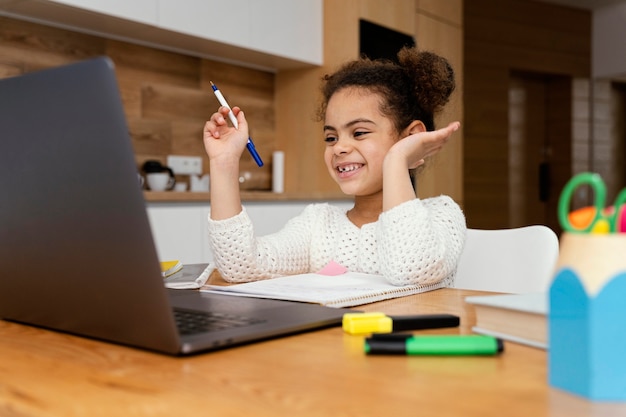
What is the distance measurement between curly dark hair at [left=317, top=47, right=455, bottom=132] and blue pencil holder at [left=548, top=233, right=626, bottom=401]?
1082 millimetres

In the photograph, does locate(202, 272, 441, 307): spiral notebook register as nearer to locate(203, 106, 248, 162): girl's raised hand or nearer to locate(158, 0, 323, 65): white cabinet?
locate(203, 106, 248, 162): girl's raised hand

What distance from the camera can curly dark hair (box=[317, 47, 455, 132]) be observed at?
1520 mm

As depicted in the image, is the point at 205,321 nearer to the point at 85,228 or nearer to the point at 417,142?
the point at 85,228

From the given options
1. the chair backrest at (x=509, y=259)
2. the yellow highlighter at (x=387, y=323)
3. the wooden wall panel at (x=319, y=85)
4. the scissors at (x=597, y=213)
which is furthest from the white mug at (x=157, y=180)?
the scissors at (x=597, y=213)

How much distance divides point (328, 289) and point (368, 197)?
0.58 meters

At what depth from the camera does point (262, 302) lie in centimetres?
85

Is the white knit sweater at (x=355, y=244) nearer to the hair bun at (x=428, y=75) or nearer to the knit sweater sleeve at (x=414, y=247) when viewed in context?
the knit sweater sleeve at (x=414, y=247)

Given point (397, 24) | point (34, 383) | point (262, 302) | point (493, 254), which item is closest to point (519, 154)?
point (397, 24)

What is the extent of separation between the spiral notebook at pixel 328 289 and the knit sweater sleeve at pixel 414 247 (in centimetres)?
2

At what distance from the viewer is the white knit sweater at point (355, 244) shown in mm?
1078

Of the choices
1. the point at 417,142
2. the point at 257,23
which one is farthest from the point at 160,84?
the point at 417,142

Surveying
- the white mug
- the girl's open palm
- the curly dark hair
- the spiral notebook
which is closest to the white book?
the spiral notebook

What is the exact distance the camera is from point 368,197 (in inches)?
59.3

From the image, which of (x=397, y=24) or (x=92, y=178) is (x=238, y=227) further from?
(x=397, y=24)
